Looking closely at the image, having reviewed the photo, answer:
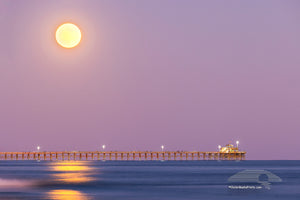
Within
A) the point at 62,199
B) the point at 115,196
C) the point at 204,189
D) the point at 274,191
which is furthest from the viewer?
the point at 204,189

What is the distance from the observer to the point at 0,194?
64062mm

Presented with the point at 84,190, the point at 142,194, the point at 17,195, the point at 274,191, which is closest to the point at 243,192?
the point at 274,191

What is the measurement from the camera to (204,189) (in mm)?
75188

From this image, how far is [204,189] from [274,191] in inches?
340

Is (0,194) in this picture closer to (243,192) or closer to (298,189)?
(243,192)

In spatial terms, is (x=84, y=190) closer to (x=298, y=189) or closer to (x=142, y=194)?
(x=142, y=194)

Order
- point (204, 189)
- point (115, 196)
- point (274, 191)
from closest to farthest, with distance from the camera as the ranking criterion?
point (115, 196)
point (274, 191)
point (204, 189)

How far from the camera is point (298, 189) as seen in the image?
74750 mm

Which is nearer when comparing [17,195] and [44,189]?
[17,195]

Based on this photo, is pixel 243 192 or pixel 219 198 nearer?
pixel 219 198

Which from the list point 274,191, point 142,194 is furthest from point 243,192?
point 142,194

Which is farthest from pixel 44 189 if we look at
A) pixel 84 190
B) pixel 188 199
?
pixel 188 199

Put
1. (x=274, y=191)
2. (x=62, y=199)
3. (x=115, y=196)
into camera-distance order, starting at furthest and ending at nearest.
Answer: (x=274, y=191) → (x=115, y=196) → (x=62, y=199)

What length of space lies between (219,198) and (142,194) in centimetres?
903
